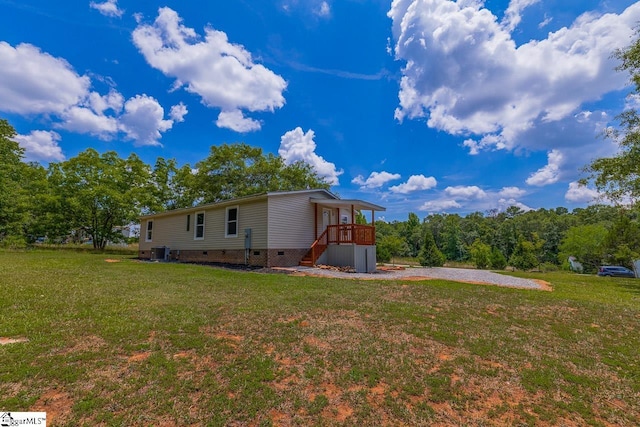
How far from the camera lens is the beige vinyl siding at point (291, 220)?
12.5 metres

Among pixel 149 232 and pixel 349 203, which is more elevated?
pixel 349 203

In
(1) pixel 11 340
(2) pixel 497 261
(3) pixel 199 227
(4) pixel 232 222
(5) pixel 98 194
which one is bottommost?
(2) pixel 497 261

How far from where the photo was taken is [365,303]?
5719mm

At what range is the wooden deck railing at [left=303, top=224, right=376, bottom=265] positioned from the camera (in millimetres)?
12977

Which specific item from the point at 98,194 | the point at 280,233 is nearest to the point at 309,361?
the point at 280,233

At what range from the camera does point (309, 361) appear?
123 inches

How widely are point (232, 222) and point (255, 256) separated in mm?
2306

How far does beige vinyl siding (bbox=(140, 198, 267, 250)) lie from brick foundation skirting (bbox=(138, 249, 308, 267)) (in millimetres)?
239

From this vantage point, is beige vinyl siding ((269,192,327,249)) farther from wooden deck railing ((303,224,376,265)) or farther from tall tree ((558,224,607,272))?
tall tree ((558,224,607,272))

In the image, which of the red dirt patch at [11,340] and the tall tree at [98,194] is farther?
the tall tree at [98,194]

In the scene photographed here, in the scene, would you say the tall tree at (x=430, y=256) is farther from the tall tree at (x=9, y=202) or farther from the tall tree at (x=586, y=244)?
the tall tree at (x=9, y=202)

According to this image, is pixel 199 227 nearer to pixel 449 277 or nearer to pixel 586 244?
pixel 449 277

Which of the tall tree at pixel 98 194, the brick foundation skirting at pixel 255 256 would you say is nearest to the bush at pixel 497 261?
the brick foundation skirting at pixel 255 256

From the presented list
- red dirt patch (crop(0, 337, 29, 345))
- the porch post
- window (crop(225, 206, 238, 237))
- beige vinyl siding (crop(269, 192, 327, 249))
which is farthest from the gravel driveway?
red dirt patch (crop(0, 337, 29, 345))
